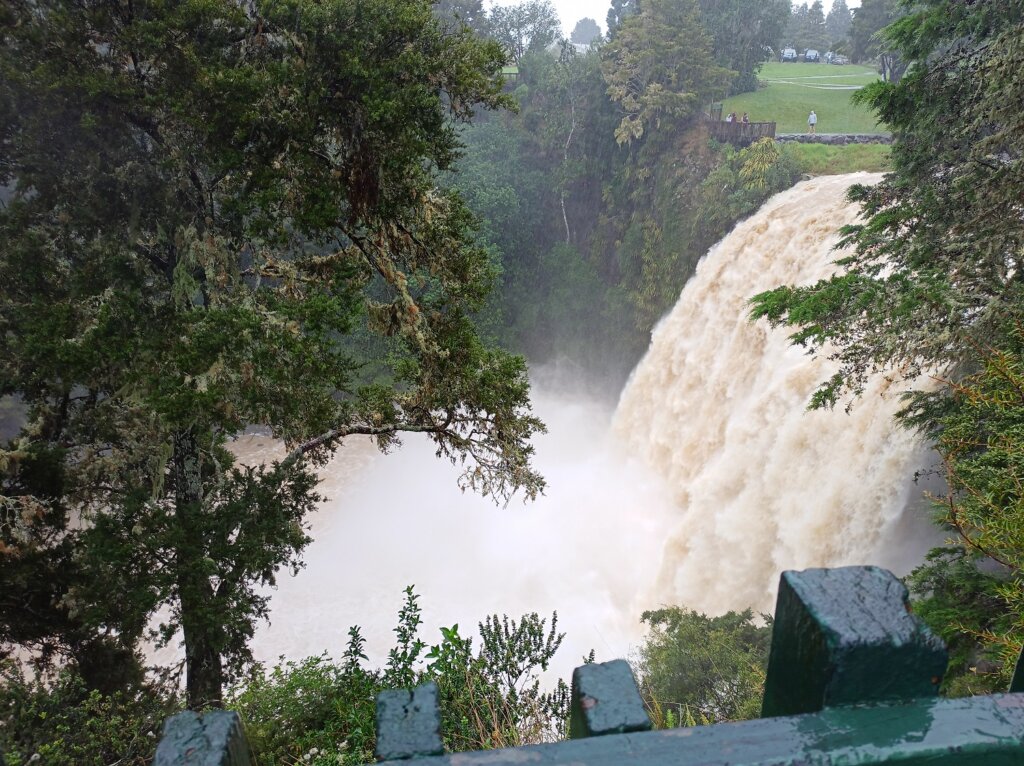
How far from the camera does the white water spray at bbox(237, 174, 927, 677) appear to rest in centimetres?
1066

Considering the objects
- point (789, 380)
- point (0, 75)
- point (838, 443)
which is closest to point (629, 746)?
point (0, 75)

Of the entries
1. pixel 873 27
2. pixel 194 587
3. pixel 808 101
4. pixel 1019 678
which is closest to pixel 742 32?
pixel 808 101

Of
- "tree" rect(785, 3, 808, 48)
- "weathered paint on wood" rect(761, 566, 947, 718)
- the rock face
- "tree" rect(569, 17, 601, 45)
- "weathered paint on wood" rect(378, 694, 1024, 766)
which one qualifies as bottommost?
"weathered paint on wood" rect(378, 694, 1024, 766)

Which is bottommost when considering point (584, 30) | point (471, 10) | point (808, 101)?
point (808, 101)

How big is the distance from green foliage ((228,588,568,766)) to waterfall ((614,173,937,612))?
6279 mm

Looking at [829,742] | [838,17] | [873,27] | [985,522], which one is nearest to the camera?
[829,742]

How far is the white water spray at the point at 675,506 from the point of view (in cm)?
1066

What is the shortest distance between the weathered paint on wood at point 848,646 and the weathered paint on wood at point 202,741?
70 centimetres

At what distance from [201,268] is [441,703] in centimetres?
468

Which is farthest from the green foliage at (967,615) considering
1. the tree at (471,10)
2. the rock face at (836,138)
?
the tree at (471,10)

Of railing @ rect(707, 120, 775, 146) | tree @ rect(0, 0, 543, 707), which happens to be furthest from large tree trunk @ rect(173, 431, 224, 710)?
railing @ rect(707, 120, 775, 146)

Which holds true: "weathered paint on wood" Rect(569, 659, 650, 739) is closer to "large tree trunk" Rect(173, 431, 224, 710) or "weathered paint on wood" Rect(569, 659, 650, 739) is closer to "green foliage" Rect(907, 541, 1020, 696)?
"green foliage" Rect(907, 541, 1020, 696)

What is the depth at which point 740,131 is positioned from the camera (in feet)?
71.8

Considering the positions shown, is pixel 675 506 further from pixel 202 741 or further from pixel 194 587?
pixel 202 741
